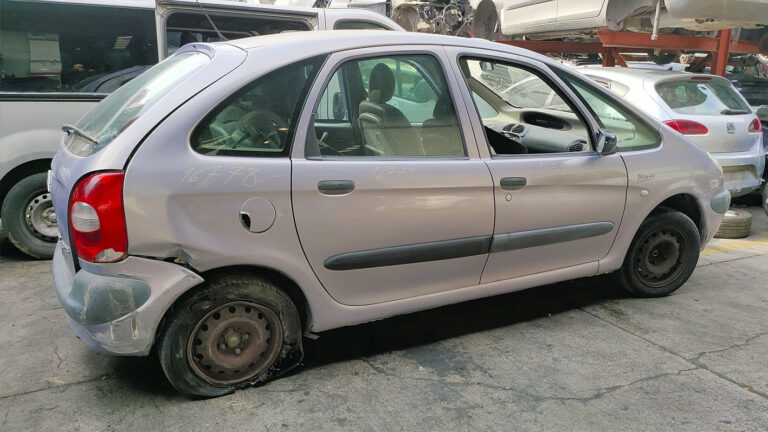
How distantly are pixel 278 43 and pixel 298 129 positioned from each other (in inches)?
18.5

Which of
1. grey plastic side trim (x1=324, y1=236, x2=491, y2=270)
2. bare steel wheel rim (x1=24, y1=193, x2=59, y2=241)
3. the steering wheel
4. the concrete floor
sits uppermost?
the steering wheel

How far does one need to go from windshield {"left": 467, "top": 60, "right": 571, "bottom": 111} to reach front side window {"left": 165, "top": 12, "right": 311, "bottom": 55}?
1.83 metres

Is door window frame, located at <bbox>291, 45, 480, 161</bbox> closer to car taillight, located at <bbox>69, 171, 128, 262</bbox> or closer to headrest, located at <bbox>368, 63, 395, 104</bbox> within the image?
headrest, located at <bbox>368, 63, 395, 104</bbox>

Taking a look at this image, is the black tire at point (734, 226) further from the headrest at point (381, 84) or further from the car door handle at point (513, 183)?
the headrest at point (381, 84)

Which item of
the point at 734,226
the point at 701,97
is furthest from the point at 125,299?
the point at 701,97

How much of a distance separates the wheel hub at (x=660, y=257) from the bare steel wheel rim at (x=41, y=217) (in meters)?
4.26

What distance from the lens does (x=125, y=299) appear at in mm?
2514

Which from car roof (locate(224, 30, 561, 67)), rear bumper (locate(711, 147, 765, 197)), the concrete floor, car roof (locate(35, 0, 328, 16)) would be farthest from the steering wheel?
rear bumper (locate(711, 147, 765, 197))

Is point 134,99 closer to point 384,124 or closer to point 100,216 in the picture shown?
point 100,216

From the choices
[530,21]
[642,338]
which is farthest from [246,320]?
[530,21]

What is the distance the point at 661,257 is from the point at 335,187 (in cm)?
249

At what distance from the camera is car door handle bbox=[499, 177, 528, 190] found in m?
3.24

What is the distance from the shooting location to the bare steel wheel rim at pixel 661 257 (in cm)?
404

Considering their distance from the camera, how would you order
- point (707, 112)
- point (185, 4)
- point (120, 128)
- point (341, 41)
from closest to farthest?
point (120, 128) → point (341, 41) → point (185, 4) → point (707, 112)
